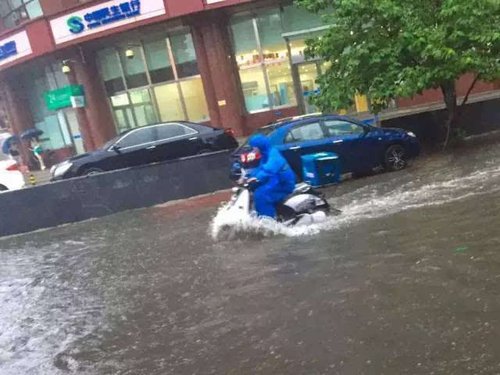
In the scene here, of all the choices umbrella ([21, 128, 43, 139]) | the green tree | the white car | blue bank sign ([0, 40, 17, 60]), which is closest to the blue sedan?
the green tree

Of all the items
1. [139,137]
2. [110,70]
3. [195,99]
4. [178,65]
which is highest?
[110,70]

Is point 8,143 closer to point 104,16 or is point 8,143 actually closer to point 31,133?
point 31,133

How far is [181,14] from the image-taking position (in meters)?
20.5

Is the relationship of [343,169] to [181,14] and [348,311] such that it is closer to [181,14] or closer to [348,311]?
[348,311]

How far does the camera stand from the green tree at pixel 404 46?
12312 millimetres

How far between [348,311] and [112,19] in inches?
739

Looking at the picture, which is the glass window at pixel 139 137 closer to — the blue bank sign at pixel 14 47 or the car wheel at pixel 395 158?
the car wheel at pixel 395 158

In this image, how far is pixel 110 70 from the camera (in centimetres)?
2447

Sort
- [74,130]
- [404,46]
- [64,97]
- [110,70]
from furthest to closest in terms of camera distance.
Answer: [74,130], [64,97], [110,70], [404,46]

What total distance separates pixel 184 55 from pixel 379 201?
15.7 metres

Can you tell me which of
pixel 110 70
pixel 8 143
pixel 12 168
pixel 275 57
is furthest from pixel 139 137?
pixel 8 143

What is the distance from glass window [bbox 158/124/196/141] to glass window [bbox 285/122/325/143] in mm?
3973

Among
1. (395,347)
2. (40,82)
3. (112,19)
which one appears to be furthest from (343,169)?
(40,82)

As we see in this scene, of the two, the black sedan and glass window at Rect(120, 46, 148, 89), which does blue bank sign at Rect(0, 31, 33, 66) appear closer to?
glass window at Rect(120, 46, 148, 89)
